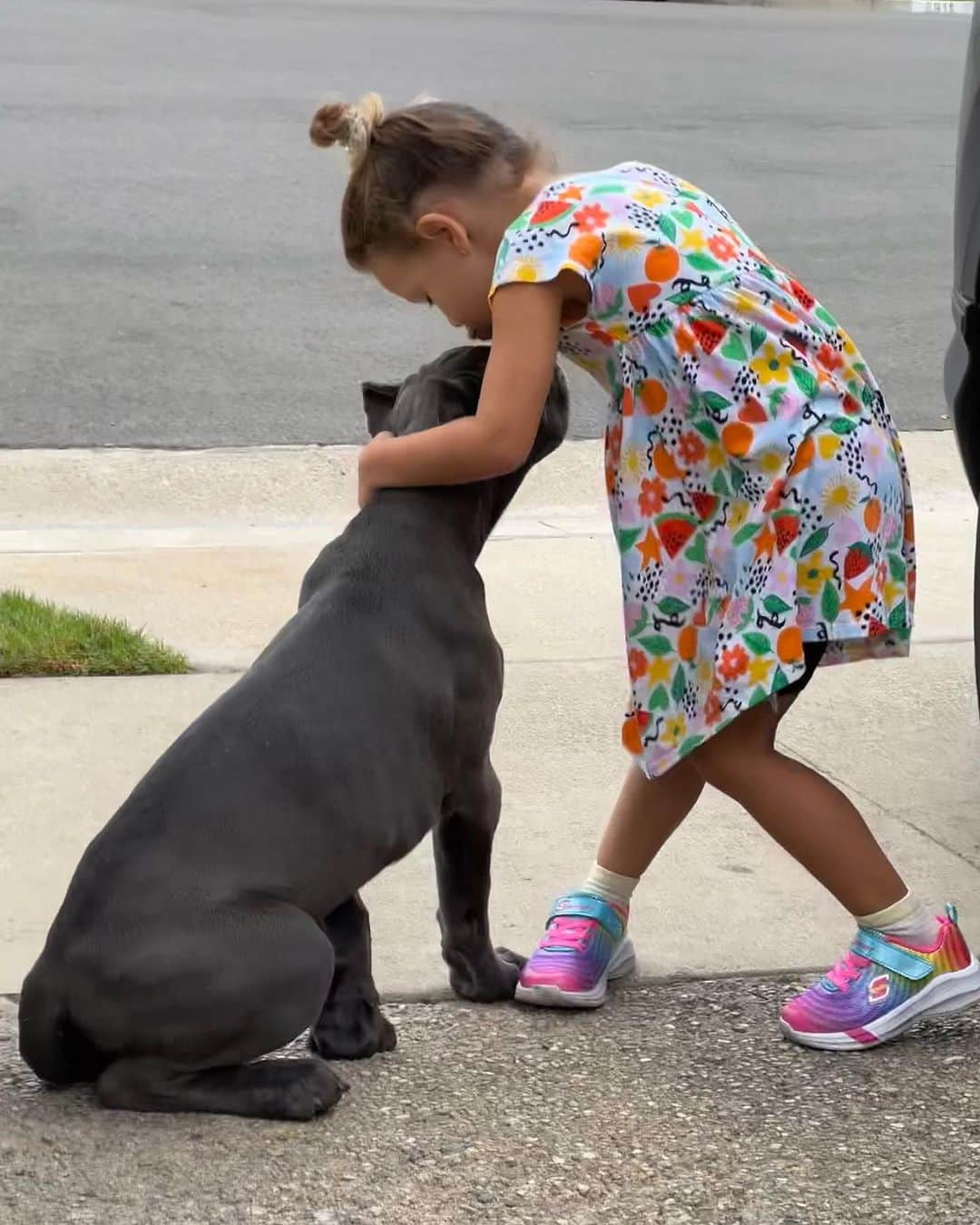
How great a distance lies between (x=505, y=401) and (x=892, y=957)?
107 cm

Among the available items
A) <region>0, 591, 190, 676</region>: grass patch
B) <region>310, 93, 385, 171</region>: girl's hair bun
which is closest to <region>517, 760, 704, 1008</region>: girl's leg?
<region>310, 93, 385, 171</region>: girl's hair bun

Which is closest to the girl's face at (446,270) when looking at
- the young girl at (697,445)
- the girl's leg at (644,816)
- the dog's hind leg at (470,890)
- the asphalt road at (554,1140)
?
the young girl at (697,445)

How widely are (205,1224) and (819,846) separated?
44.2 inches

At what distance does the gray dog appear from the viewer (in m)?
2.49

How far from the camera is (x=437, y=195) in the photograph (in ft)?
9.18

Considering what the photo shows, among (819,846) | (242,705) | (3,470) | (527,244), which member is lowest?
(3,470)

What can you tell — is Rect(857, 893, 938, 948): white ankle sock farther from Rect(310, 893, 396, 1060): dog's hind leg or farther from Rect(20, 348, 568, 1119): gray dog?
Rect(310, 893, 396, 1060): dog's hind leg

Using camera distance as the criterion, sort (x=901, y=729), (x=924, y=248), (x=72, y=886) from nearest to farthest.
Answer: (x=72, y=886)
(x=901, y=729)
(x=924, y=248)

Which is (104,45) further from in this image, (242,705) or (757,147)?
(242,705)

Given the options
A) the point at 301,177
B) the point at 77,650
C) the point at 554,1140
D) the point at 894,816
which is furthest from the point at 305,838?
the point at 301,177

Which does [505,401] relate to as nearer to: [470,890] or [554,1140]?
[470,890]

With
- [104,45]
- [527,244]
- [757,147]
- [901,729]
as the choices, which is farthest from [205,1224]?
[104,45]

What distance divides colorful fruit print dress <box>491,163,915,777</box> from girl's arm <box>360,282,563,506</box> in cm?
5

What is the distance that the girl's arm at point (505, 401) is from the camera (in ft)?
8.87
